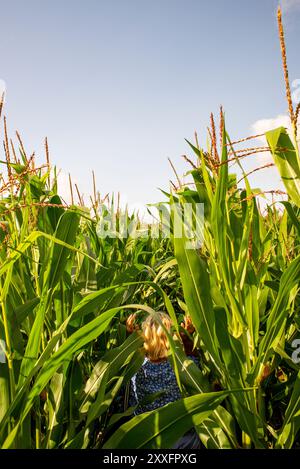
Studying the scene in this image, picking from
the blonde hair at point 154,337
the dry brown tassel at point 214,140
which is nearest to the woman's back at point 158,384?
the blonde hair at point 154,337

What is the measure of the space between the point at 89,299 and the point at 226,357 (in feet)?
1.27

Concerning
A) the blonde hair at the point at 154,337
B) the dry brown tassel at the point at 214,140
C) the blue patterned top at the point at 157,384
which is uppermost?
the dry brown tassel at the point at 214,140

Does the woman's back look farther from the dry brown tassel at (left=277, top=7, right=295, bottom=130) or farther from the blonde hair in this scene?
the dry brown tassel at (left=277, top=7, right=295, bottom=130)

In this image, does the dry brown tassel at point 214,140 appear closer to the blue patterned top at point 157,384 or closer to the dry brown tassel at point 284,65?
the dry brown tassel at point 284,65

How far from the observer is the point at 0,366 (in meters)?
0.81

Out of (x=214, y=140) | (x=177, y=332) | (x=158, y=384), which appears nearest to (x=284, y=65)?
(x=214, y=140)

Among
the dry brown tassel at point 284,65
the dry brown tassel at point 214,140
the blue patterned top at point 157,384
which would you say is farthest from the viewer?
the blue patterned top at point 157,384

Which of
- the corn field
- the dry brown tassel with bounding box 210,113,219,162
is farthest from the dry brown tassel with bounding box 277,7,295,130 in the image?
the dry brown tassel with bounding box 210,113,219,162

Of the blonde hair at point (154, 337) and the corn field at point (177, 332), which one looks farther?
the blonde hair at point (154, 337)

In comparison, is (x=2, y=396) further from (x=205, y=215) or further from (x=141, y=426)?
(x=205, y=215)

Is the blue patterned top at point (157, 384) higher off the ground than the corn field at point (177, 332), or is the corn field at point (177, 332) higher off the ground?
the corn field at point (177, 332)

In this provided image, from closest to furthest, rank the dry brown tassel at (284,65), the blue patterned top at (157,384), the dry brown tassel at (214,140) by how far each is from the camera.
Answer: the dry brown tassel at (284,65)
the dry brown tassel at (214,140)
the blue patterned top at (157,384)

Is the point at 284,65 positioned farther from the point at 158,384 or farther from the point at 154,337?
the point at 158,384
